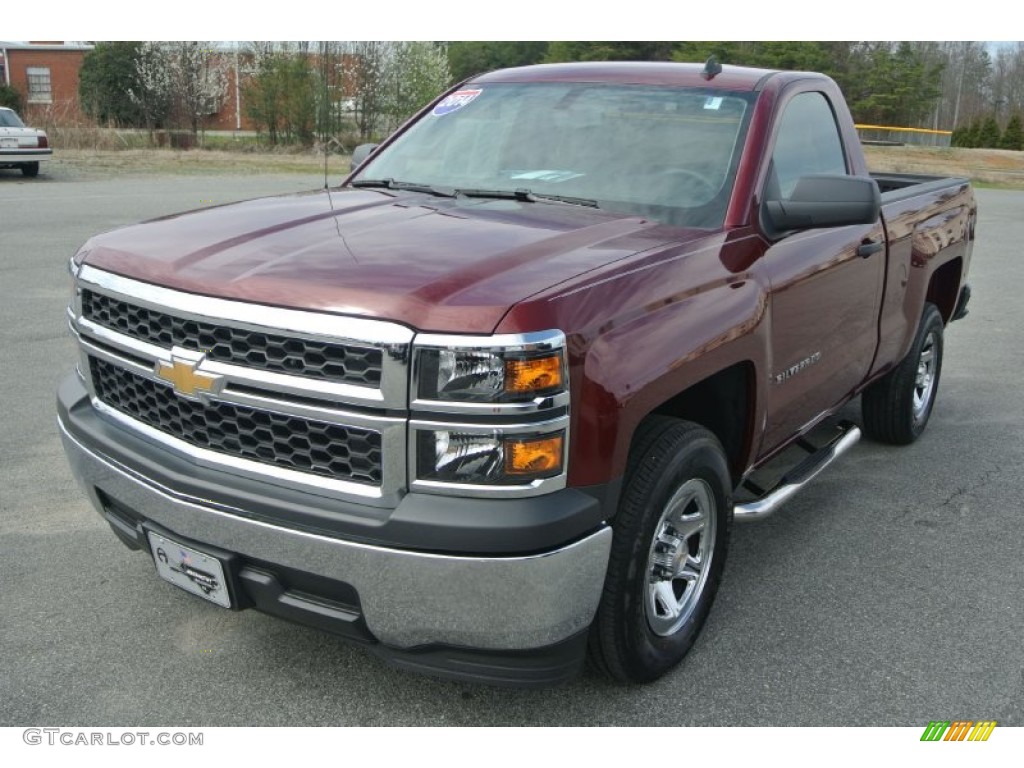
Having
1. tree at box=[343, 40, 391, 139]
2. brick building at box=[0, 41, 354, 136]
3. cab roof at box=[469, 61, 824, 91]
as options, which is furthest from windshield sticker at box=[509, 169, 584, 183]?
brick building at box=[0, 41, 354, 136]

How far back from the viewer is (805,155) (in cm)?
410

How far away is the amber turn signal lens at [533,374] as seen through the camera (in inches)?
93.1

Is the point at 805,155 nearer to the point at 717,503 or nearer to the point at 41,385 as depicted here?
the point at 717,503

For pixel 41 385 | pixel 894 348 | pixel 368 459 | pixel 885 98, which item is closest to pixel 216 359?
pixel 368 459

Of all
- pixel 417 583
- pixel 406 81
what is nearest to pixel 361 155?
pixel 417 583

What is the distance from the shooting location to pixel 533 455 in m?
2.42

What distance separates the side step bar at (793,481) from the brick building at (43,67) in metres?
54.5

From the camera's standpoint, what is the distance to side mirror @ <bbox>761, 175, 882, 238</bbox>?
335 cm

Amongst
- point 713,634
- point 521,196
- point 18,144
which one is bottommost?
point 713,634

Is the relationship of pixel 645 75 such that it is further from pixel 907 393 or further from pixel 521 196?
pixel 907 393

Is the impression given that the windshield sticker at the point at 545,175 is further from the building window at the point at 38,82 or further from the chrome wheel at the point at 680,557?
the building window at the point at 38,82

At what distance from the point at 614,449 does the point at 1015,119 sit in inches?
1982

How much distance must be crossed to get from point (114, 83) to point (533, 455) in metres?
42.6

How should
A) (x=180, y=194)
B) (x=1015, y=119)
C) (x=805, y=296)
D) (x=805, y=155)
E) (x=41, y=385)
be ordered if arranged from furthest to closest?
(x=1015, y=119) → (x=180, y=194) → (x=41, y=385) → (x=805, y=155) → (x=805, y=296)
